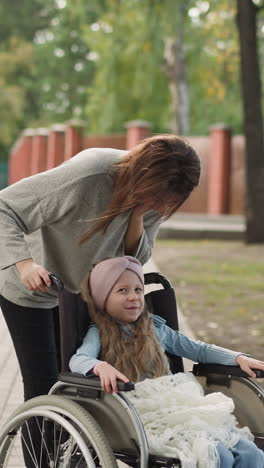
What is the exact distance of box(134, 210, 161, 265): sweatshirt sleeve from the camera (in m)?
4.37

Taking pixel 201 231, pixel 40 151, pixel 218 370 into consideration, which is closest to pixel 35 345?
pixel 218 370

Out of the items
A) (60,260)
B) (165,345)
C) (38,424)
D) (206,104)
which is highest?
(60,260)

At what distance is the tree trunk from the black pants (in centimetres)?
1531

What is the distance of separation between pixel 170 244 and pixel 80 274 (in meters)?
15.4

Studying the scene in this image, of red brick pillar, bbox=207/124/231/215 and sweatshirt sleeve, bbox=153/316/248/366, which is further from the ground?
sweatshirt sleeve, bbox=153/316/248/366

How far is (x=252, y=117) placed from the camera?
20.2 meters

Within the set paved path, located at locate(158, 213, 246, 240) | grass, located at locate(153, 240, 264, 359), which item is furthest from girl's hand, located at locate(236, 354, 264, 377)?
paved path, located at locate(158, 213, 246, 240)

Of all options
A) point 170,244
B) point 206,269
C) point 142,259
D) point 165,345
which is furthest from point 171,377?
point 170,244

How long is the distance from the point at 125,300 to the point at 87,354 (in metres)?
0.24

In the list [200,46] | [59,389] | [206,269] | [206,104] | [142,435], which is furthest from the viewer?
[206,104]

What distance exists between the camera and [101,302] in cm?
415

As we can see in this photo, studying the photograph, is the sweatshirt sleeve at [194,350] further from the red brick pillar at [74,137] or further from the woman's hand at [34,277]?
the red brick pillar at [74,137]

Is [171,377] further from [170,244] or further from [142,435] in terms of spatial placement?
[170,244]

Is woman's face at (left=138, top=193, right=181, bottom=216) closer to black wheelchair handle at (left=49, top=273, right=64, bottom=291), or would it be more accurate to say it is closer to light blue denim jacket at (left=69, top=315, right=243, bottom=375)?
black wheelchair handle at (left=49, top=273, right=64, bottom=291)
